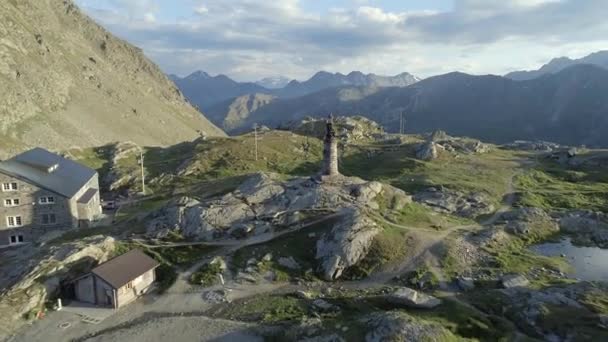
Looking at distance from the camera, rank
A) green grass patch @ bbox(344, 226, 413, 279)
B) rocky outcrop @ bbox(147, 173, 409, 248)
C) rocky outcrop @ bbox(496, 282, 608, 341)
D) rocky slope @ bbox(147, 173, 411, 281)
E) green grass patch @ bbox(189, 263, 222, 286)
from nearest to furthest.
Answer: rocky outcrop @ bbox(496, 282, 608, 341) < green grass patch @ bbox(189, 263, 222, 286) < green grass patch @ bbox(344, 226, 413, 279) < rocky slope @ bbox(147, 173, 411, 281) < rocky outcrop @ bbox(147, 173, 409, 248)

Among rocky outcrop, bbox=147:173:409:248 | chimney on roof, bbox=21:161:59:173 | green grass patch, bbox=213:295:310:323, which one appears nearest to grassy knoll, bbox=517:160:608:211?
rocky outcrop, bbox=147:173:409:248

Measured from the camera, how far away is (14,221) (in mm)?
72062

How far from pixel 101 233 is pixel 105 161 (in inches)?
3216

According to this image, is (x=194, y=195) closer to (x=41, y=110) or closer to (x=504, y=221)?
(x=504, y=221)

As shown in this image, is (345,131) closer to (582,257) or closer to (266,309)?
(582,257)

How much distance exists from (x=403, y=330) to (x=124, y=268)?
31.9 meters

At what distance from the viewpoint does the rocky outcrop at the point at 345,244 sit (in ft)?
176

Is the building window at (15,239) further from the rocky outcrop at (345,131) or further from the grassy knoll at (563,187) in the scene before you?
the rocky outcrop at (345,131)

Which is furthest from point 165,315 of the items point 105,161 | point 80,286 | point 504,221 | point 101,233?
point 105,161

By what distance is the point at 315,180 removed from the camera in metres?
72.2

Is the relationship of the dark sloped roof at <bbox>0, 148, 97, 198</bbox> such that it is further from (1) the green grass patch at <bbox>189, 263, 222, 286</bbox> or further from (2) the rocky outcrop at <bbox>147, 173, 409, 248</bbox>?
(1) the green grass patch at <bbox>189, 263, 222, 286</bbox>

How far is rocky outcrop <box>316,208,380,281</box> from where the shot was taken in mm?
53531

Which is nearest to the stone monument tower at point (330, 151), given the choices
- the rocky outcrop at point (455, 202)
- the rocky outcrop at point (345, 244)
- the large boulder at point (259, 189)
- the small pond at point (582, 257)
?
the large boulder at point (259, 189)

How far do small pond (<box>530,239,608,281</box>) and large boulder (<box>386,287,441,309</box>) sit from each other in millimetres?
23017
